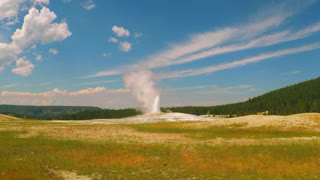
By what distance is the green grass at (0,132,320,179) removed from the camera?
22188mm

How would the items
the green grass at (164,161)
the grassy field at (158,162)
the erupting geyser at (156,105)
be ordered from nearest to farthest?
1. the grassy field at (158,162)
2. the green grass at (164,161)
3. the erupting geyser at (156,105)

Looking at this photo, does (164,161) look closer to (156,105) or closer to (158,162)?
(158,162)

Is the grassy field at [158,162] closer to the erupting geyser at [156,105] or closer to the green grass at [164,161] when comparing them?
the green grass at [164,161]

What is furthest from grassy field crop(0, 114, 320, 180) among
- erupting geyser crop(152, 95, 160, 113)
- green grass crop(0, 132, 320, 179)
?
erupting geyser crop(152, 95, 160, 113)

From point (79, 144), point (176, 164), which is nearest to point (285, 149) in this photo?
point (176, 164)

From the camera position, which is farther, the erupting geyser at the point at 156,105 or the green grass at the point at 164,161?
the erupting geyser at the point at 156,105

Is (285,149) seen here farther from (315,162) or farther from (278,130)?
(278,130)

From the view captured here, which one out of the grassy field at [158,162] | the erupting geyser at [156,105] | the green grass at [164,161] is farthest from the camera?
the erupting geyser at [156,105]

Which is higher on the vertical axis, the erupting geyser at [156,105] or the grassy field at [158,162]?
the erupting geyser at [156,105]

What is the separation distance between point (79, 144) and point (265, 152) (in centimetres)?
2823

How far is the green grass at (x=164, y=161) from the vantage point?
874 inches

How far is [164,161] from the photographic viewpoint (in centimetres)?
2766

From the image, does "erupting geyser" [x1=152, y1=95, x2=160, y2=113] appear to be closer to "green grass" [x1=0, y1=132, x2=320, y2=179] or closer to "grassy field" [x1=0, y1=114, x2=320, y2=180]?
"grassy field" [x1=0, y1=114, x2=320, y2=180]

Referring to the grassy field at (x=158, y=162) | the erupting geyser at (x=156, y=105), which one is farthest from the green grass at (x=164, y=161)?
the erupting geyser at (x=156, y=105)
